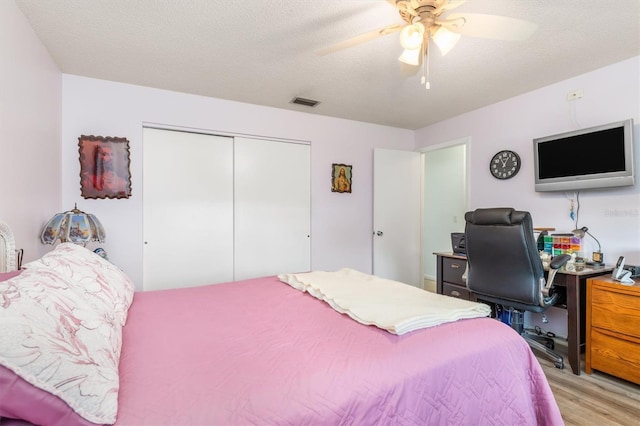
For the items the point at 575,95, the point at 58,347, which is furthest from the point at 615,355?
the point at 58,347

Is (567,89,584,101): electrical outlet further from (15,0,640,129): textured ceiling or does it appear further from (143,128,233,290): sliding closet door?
(143,128,233,290): sliding closet door

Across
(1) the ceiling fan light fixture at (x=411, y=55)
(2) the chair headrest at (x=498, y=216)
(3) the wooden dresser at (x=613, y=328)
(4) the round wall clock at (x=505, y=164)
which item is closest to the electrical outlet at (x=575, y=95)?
(4) the round wall clock at (x=505, y=164)

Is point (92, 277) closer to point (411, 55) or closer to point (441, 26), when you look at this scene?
point (411, 55)

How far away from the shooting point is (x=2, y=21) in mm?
1664

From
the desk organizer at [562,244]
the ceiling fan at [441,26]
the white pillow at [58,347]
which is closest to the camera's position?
the white pillow at [58,347]

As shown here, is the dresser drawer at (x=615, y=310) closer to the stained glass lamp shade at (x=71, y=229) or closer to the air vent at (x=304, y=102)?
the air vent at (x=304, y=102)

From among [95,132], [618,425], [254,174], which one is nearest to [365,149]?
[254,174]

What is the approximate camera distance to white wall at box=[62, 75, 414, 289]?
2.81 metres

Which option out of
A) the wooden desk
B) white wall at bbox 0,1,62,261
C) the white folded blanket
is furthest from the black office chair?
white wall at bbox 0,1,62,261

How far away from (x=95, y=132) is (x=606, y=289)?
4.20 metres

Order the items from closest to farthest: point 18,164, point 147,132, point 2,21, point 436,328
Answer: point 436,328 → point 2,21 → point 18,164 → point 147,132

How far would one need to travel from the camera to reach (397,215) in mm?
4305

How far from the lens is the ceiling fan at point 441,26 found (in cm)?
155

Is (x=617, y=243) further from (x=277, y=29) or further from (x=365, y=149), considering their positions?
(x=277, y=29)
